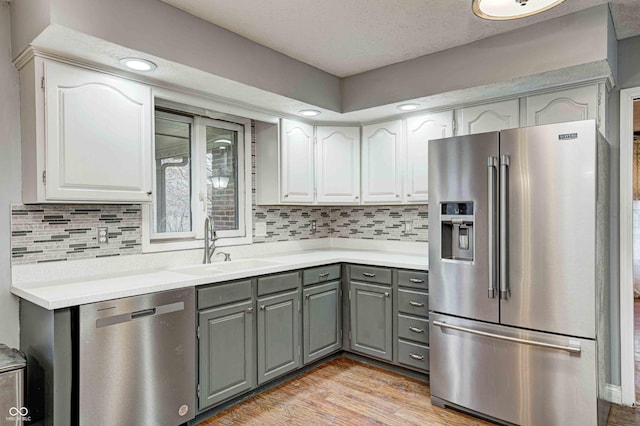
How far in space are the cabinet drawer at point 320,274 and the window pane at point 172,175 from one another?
101cm

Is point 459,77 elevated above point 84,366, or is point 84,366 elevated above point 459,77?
point 459,77

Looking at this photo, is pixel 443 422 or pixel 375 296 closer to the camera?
pixel 443 422

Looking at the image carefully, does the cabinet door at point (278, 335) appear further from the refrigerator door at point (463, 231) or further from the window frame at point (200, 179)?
the refrigerator door at point (463, 231)

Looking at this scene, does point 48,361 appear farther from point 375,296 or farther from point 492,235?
point 492,235

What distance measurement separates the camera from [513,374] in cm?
232

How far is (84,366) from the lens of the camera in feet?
6.30

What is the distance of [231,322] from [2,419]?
1193 mm

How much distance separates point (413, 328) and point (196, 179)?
2.08 metres

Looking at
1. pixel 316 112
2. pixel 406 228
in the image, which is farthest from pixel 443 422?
pixel 316 112

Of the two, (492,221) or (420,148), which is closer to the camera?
(492,221)

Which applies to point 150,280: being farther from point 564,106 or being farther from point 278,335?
point 564,106

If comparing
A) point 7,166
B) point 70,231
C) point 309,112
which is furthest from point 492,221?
point 7,166
